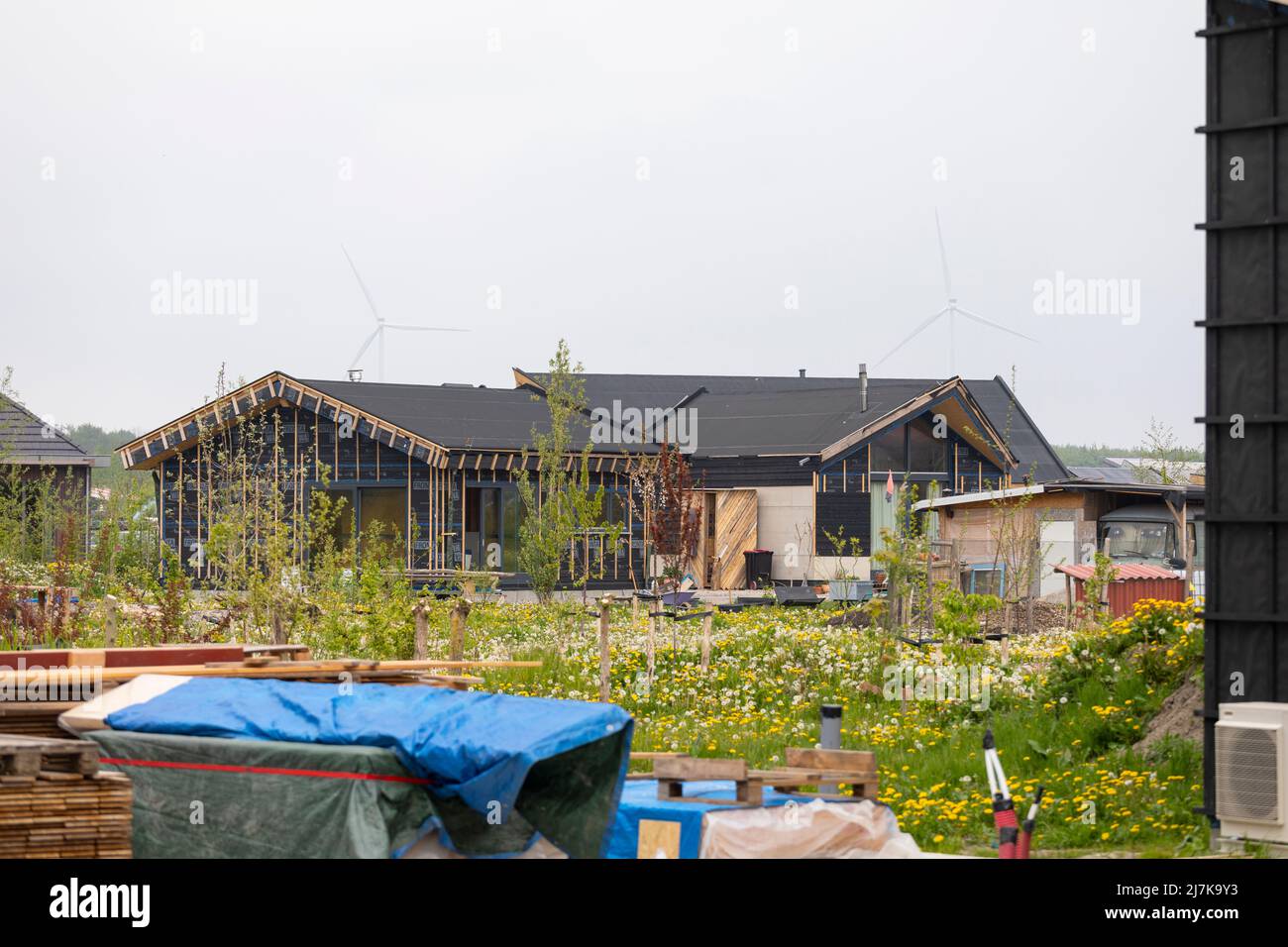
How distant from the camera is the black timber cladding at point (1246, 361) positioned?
34.3 ft

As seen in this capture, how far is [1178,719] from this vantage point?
1262cm

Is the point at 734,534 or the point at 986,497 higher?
the point at 986,497

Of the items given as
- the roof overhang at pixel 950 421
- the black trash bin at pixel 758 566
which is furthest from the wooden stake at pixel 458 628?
the roof overhang at pixel 950 421

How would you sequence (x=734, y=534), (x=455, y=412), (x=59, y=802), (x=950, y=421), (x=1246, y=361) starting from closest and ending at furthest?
1. (x=59, y=802)
2. (x=1246, y=361)
3. (x=455, y=412)
4. (x=734, y=534)
5. (x=950, y=421)

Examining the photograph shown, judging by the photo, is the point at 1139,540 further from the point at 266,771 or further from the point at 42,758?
the point at 42,758

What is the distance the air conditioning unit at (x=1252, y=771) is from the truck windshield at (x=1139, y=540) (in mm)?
18496

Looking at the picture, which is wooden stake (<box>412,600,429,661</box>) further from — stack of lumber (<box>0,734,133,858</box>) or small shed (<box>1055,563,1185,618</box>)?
small shed (<box>1055,563,1185,618</box>)

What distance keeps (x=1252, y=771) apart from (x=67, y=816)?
23.7ft

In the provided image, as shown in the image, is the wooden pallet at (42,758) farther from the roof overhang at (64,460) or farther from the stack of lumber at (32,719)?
the roof overhang at (64,460)

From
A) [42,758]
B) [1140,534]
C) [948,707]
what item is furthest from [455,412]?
[42,758]
